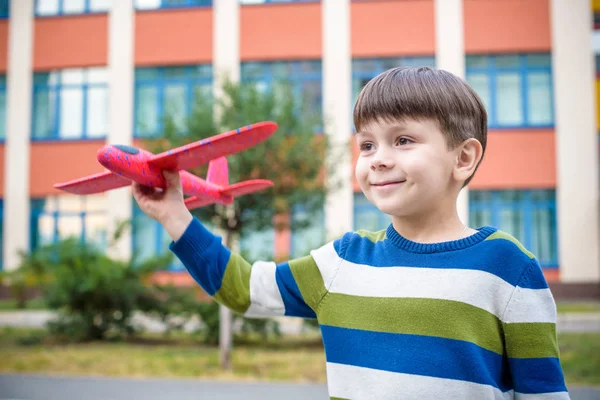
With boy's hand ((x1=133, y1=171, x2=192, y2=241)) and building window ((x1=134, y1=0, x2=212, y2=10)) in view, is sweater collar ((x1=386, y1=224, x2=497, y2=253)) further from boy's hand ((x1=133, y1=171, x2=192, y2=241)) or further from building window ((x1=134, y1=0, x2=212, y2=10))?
building window ((x1=134, y1=0, x2=212, y2=10))

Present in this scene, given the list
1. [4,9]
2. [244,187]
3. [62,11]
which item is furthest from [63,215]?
[244,187]

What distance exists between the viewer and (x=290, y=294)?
1.48m

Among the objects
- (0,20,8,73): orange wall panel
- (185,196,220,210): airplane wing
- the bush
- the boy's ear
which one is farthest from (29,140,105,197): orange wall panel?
the boy's ear

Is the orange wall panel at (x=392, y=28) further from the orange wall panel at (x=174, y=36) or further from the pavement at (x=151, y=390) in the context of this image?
the pavement at (x=151, y=390)

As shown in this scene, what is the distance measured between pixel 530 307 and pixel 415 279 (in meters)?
0.24

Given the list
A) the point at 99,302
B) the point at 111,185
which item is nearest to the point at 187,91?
the point at 99,302

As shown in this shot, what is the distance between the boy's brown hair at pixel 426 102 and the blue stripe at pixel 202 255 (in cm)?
44

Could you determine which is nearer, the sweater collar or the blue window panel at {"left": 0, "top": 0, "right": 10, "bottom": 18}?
the sweater collar

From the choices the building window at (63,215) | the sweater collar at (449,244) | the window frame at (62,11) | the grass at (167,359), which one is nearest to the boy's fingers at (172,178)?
the sweater collar at (449,244)

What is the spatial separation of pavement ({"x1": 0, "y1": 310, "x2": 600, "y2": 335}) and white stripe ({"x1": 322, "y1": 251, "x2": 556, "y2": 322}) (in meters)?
6.66

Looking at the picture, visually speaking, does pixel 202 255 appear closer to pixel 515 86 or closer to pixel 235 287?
pixel 235 287

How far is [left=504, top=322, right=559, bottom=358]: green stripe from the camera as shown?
4.08 ft

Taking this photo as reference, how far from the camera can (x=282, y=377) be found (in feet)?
19.9

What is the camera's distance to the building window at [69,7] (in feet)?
45.8
